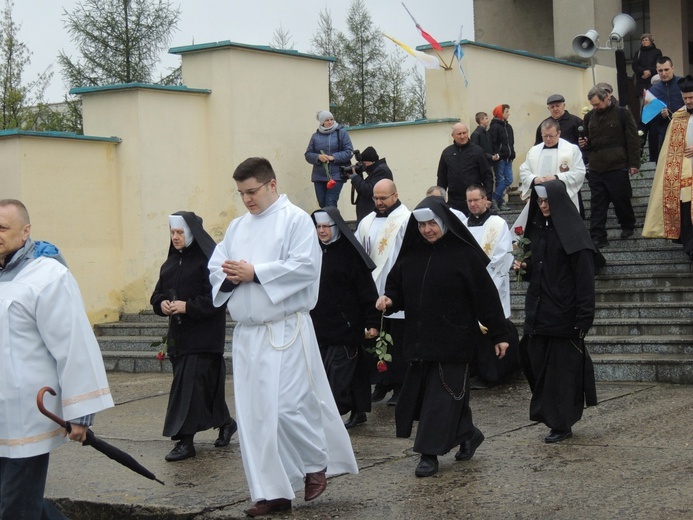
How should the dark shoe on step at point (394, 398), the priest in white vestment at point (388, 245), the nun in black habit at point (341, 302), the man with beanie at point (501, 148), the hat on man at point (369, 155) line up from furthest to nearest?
1. the man with beanie at point (501, 148)
2. the hat on man at point (369, 155)
3. the dark shoe on step at point (394, 398)
4. the priest in white vestment at point (388, 245)
5. the nun in black habit at point (341, 302)

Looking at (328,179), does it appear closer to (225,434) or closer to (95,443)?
(225,434)

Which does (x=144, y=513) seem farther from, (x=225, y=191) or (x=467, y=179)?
(x=225, y=191)

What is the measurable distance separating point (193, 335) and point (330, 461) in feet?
6.36

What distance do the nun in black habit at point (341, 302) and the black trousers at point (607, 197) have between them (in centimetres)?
487

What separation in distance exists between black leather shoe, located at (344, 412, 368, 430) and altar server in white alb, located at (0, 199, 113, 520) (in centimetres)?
401

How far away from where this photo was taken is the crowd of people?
5.71m

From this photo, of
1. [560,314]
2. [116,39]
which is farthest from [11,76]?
[560,314]

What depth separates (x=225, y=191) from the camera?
16000mm

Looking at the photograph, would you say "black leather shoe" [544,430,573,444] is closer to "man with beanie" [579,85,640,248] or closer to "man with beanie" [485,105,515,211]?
"man with beanie" [579,85,640,248]

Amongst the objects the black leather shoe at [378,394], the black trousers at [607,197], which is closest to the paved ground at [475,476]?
the black leather shoe at [378,394]

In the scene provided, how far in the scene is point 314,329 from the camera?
349 inches

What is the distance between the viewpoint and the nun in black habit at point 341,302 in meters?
9.31

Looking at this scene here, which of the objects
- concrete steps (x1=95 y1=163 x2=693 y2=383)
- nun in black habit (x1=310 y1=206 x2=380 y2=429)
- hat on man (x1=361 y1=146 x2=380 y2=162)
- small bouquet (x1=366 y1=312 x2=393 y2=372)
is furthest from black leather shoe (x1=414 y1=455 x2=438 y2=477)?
hat on man (x1=361 y1=146 x2=380 y2=162)

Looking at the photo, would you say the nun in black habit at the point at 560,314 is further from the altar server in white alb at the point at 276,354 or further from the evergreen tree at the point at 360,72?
the evergreen tree at the point at 360,72
